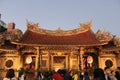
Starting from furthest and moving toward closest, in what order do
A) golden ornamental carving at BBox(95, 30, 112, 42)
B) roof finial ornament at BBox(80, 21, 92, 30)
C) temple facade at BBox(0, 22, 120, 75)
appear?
roof finial ornament at BBox(80, 21, 92, 30), golden ornamental carving at BBox(95, 30, 112, 42), temple facade at BBox(0, 22, 120, 75)

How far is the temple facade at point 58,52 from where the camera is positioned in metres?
19.0

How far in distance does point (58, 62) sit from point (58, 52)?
107 cm

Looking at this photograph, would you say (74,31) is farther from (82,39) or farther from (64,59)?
(64,59)

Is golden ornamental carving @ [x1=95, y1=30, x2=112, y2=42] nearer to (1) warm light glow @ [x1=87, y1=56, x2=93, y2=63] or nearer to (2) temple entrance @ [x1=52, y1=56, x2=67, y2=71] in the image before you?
(1) warm light glow @ [x1=87, y1=56, x2=93, y2=63]

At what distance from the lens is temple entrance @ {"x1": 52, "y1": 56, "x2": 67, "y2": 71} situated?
797 inches

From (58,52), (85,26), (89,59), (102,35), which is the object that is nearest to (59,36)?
(58,52)

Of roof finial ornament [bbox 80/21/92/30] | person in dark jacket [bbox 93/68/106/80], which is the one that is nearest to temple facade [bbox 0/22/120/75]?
roof finial ornament [bbox 80/21/92/30]

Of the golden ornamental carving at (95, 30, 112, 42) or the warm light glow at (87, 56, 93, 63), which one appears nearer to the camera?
the warm light glow at (87, 56, 93, 63)

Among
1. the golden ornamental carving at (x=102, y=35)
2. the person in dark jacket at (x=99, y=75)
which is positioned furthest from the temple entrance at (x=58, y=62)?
the person in dark jacket at (x=99, y=75)

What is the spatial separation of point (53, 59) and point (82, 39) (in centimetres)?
325

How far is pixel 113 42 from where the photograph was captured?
21594mm

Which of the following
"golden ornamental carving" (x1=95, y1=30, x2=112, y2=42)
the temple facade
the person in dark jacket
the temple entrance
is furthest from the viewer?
"golden ornamental carving" (x1=95, y1=30, x2=112, y2=42)

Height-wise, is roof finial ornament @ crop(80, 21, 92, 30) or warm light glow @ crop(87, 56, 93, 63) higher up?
roof finial ornament @ crop(80, 21, 92, 30)

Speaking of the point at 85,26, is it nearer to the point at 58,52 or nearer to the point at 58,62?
the point at 58,52
